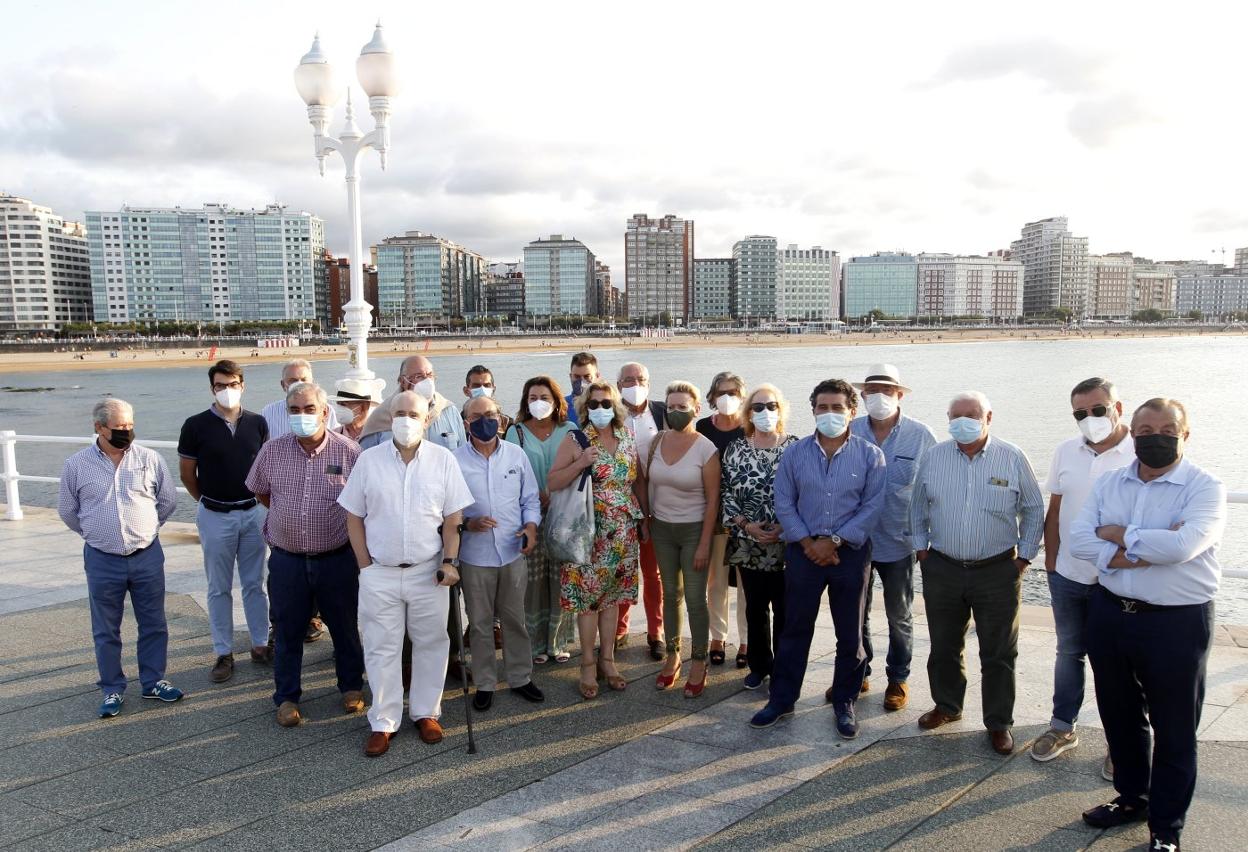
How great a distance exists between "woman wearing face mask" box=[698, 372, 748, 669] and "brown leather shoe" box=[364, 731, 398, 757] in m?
1.97

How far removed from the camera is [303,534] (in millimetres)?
4801

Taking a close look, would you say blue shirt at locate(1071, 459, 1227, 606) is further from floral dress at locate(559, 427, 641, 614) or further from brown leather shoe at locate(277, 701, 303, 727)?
brown leather shoe at locate(277, 701, 303, 727)

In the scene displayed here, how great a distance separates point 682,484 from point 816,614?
1048 mm

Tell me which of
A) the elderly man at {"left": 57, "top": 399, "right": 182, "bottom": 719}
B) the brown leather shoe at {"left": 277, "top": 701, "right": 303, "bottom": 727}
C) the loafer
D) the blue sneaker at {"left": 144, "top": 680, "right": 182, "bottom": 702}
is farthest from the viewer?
the blue sneaker at {"left": 144, "top": 680, "right": 182, "bottom": 702}

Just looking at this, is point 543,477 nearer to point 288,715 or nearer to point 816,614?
point 816,614

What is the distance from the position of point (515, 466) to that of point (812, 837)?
2.38 metres

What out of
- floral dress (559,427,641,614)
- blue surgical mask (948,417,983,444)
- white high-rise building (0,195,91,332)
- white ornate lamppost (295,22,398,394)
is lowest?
floral dress (559,427,641,614)

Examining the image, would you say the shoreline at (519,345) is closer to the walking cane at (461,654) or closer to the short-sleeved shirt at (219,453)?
the short-sleeved shirt at (219,453)

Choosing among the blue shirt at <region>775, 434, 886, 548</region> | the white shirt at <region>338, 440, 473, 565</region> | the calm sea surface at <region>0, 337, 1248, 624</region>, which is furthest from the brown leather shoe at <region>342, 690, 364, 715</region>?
the calm sea surface at <region>0, 337, 1248, 624</region>

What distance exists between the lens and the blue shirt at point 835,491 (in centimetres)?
456

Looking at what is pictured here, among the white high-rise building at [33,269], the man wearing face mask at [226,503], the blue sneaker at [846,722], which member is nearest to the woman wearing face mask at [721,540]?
the blue sneaker at [846,722]

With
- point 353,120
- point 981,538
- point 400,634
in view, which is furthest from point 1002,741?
point 353,120

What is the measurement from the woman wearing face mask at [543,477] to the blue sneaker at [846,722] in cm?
181

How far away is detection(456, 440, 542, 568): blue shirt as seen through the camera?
491cm
